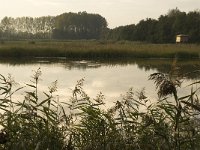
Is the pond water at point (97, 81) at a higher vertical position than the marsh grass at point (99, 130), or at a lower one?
lower

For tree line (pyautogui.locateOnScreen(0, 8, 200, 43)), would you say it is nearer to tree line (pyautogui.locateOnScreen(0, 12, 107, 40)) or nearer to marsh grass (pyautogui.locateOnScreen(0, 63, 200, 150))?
tree line (pyautogui.locateOnScreen(0, 12, 107, 40))

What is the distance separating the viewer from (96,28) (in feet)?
300

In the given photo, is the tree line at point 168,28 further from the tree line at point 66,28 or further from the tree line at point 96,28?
the tree line at point 66,28

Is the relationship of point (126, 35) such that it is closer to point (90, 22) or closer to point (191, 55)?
point (191, 55)

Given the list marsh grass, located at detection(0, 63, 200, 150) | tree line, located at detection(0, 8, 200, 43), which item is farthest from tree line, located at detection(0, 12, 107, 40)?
marsh grass, located at detection(0, 63, 200, 150)

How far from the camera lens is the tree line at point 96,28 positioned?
163 feet

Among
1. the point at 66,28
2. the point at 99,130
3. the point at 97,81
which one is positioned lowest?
the point at 97,81

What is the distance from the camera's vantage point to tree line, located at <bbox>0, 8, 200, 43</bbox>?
49688 mm

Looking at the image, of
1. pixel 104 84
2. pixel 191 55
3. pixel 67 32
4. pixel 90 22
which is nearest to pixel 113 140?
pixel 104 84

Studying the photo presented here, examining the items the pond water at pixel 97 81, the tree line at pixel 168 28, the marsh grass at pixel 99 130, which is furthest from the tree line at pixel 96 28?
the marsh grass at pixel 99 130

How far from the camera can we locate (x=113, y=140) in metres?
3.83

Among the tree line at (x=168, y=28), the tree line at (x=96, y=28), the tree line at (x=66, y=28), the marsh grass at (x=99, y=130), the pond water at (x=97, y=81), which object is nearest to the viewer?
the marsh grass at (x=99, y=130)

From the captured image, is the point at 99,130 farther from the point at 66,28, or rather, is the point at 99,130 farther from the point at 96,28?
the point at 96,28

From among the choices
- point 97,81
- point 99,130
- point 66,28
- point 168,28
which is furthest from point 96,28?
point 99,130
